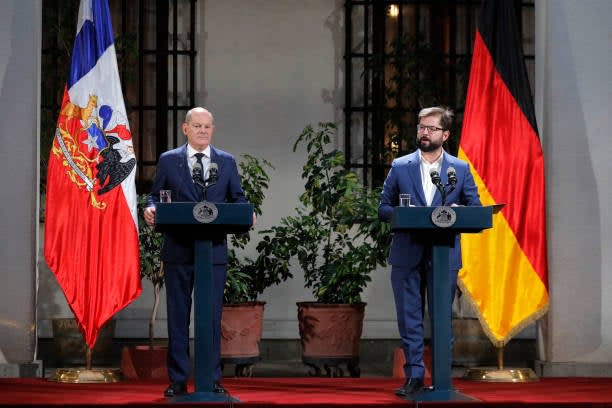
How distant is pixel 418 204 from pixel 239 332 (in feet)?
8.90

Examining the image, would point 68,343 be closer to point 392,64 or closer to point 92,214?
point 92,214

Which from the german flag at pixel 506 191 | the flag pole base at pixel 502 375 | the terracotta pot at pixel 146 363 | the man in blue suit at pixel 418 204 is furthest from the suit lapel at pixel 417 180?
the terracotta pot at pixel 146 363

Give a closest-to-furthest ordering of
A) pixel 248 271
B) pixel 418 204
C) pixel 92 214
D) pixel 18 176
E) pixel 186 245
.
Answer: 1. pixel 186 245
2. pixel 418 204
3. pixel 92 214
4. pixel 18 176
5. pixel 248 271

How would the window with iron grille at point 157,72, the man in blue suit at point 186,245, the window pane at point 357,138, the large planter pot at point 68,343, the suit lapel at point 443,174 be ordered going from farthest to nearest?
the window pane at point 357,138
the window with iron grille at point 157,72
the large planter pot at point 68,343
the suit lapel at point 443,174
the man in blue suit at point 186,245

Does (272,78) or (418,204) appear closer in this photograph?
(418,204)

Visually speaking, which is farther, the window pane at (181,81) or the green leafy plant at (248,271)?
the window pane at (181,81)

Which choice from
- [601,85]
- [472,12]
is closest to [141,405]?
[601,85]

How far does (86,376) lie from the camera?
21.0 ft

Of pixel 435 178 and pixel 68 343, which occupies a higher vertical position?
pixel 435 178

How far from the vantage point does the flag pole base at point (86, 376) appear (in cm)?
634

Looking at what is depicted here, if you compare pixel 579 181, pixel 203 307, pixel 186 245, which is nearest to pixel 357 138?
pixel 579 181

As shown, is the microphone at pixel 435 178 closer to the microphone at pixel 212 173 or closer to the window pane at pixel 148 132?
the microphone at pixel 212 173

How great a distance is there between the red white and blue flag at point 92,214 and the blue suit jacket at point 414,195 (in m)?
1.81

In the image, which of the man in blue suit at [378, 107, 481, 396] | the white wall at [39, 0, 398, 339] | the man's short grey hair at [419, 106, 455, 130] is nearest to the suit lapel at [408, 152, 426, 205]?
the man in blue suit at [378, 107, 481, 396]
